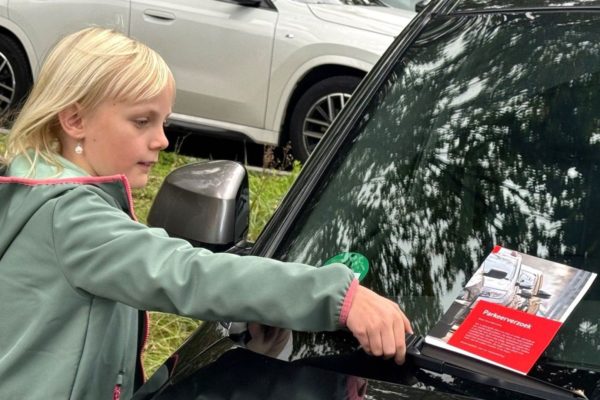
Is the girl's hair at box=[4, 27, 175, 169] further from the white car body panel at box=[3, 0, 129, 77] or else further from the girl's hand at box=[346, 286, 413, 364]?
the white car body panel at box=[3, 0, 129, 77]

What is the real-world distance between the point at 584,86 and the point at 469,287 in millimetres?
592

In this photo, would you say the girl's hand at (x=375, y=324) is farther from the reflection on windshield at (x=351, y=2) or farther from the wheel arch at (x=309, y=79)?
the reflection on windshield at (x=351, y=2)

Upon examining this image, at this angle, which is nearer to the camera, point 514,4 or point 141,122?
point 141,122

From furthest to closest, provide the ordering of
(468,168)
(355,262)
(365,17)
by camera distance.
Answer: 1. (365,17)
2. (468,168)
3. (355,262)

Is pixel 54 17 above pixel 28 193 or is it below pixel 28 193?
below

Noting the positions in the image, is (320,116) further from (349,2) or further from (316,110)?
(349,2)

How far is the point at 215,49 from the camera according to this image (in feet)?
22.2

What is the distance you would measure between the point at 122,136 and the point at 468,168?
0.74 m

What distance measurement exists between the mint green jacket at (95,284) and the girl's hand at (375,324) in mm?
20

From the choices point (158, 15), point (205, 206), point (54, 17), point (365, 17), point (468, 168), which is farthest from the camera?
point (54, 17)

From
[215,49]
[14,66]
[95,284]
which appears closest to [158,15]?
[215,49]

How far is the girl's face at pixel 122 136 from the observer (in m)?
1.89

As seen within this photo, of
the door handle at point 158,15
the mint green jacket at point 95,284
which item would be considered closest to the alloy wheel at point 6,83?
the door handle at point 158,15

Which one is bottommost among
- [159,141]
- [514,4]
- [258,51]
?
[258,51]
